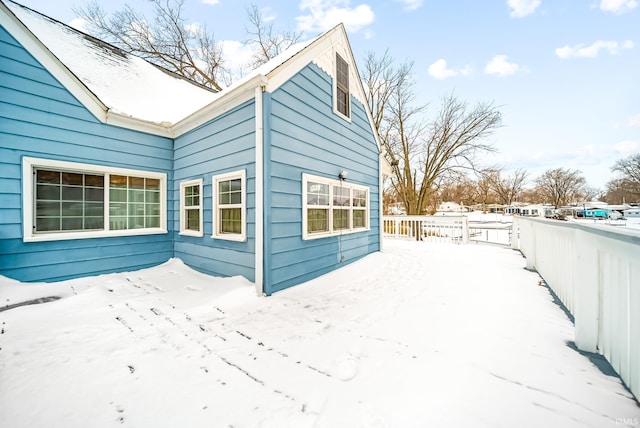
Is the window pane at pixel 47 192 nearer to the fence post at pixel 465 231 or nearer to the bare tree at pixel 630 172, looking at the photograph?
the fence post at pixel 465 231

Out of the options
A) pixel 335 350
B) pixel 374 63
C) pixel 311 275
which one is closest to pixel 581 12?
pixel 374 63

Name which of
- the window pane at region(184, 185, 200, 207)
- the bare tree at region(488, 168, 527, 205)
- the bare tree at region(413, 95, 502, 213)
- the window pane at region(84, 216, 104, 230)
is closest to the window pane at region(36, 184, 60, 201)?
the window pane at region(84, 216, 104, 230)

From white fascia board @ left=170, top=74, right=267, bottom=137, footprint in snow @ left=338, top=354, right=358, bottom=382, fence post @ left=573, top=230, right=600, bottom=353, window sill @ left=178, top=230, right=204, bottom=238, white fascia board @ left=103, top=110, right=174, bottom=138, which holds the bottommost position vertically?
footprint in snow @ left=338, top=354, right=358, bottom=382

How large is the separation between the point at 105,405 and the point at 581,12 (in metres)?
12.3

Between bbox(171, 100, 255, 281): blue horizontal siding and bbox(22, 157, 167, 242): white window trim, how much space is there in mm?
295

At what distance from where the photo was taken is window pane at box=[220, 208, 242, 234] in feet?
13.7

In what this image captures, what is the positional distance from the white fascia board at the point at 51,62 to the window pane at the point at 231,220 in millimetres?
2805

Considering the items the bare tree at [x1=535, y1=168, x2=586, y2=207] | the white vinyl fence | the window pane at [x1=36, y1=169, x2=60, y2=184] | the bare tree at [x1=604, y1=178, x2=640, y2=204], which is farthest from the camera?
the bare tree at [x1=535, y1=168, x2=586, y2=207]

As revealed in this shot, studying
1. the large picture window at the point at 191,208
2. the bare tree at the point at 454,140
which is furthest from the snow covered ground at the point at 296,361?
the bare tree at the point at 454,140

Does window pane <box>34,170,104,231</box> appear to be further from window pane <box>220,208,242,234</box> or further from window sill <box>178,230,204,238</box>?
window pane <box>220,208,242,234</box>

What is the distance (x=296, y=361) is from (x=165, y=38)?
50.7 ft

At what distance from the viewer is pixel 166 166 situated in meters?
5.33

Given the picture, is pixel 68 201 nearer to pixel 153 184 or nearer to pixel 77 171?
pixel 77 171

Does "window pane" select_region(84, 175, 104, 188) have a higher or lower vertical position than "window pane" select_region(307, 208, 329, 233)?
higher
